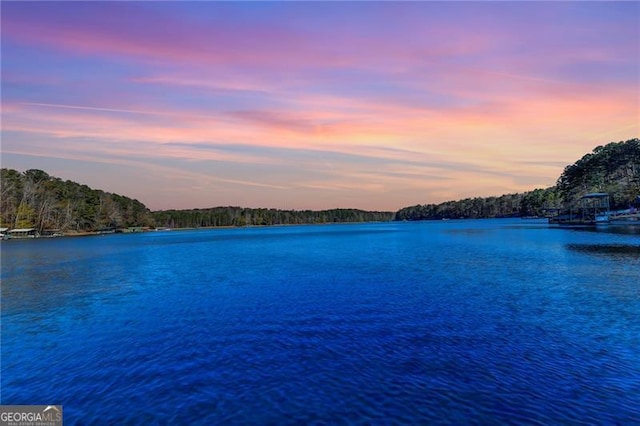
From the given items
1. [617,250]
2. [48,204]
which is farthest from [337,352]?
[48,204]

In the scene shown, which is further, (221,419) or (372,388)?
(372,388)

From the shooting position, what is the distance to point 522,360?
45.9 ft

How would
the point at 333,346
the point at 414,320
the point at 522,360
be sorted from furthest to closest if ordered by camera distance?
the point at 414,320 < the point at 333,346 < the point at 522,360

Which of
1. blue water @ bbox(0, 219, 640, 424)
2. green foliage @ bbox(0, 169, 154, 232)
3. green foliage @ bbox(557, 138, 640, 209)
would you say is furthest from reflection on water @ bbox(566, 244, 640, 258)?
green foliage @ bbox(0, 169, 154, 232)

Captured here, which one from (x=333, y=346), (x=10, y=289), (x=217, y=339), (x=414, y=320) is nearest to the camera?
(x=333, y=346)

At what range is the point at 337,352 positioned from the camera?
15.4 metres

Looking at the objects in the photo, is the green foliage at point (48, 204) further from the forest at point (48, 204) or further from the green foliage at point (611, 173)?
the green foliage at point (611, 173)

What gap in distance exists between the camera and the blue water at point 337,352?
431 inches

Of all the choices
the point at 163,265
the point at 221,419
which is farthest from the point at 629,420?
the point at 163,265

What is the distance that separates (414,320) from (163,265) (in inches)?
1628

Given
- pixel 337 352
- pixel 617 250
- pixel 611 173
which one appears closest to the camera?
pixel 337 352

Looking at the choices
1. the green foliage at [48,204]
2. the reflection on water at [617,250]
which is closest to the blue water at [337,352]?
the reflection on water at [617,250]

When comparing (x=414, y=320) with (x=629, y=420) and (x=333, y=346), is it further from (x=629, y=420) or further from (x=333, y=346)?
(x=629, y=420)

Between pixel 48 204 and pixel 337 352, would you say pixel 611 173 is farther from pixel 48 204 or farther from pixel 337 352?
A: pixel 48 204
